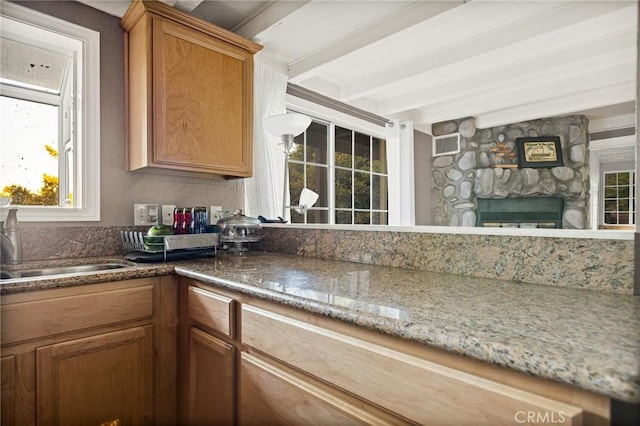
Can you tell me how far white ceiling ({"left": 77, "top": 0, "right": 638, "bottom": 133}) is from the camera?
1.95 m

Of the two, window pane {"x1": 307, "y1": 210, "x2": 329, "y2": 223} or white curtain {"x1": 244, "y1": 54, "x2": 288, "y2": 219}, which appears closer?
white curtain {"x1": 244, "y1": 54, "x2": 288, "y2": 219}

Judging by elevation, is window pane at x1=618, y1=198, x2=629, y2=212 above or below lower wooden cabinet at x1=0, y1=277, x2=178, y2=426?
above

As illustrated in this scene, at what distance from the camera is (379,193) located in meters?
3.96

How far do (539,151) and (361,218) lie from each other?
1908mm

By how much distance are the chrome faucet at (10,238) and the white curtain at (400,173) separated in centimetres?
329

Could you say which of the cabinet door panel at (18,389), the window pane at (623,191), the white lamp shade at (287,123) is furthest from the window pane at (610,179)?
the cabinet door panel at (18,389)

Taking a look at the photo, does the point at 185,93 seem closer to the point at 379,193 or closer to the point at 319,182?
the point at 319,182

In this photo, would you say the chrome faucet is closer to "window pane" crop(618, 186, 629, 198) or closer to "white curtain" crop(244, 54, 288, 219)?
"white curtain" crop(244, 54, 288, 219)

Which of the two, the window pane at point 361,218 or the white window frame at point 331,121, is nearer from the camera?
the white window frame at point 331,121

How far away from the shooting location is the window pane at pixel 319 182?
3035 millimetres


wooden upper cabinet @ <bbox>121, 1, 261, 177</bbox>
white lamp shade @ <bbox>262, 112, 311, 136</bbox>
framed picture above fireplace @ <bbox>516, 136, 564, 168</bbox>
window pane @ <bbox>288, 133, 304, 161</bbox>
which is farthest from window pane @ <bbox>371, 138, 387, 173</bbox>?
wooden upper cabinet @ <bbox>121, 1, 261, 177</bbox>

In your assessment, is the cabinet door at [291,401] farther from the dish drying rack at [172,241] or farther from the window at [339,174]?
the window at [339,174]

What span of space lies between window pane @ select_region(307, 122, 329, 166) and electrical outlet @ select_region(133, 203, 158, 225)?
1.51 m

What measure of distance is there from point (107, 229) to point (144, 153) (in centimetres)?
46
